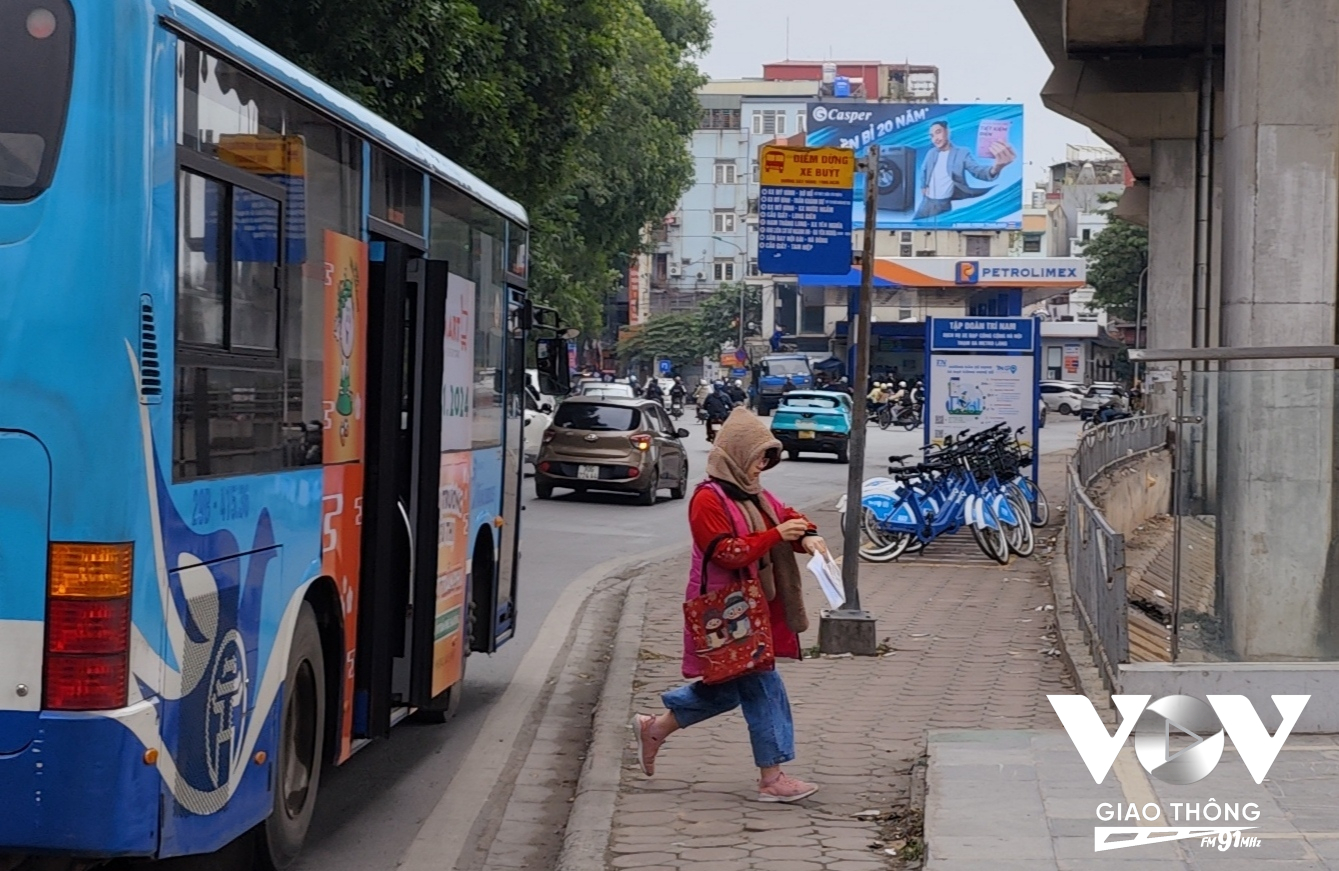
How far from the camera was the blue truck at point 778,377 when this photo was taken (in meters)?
69.0

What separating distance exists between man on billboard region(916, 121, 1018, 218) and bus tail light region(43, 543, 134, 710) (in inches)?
3031

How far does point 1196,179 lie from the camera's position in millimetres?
30531

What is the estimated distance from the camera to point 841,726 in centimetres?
938

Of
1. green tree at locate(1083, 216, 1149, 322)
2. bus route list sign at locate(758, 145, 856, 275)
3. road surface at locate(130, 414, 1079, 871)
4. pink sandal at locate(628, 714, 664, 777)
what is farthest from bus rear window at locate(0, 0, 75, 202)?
green tree at locate(1083, 216, 1149, 322)

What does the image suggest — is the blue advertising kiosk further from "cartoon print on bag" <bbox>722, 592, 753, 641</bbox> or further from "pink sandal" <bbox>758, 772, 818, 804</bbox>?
"cartoon print on bag" <bbox>722, 592, 753, 641</bbox>

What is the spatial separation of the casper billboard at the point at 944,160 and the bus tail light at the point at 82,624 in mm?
75261

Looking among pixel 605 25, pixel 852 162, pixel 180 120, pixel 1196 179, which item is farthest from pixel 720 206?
pixel 180 120

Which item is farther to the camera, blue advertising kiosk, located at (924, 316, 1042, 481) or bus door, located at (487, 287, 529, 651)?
blue advertising kiosk, located at (924, 316, 1042, 481)

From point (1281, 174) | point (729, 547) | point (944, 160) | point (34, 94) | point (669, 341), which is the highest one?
point (944, 160)

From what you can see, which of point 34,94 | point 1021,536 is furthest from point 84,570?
point 1021,536

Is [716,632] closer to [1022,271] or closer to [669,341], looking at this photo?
[1022,271]

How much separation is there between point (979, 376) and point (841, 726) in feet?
45.8

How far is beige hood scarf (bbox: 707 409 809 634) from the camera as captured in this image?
289 inches

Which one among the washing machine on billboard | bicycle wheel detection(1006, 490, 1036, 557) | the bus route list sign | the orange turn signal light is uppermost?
the washing machine on billboard
